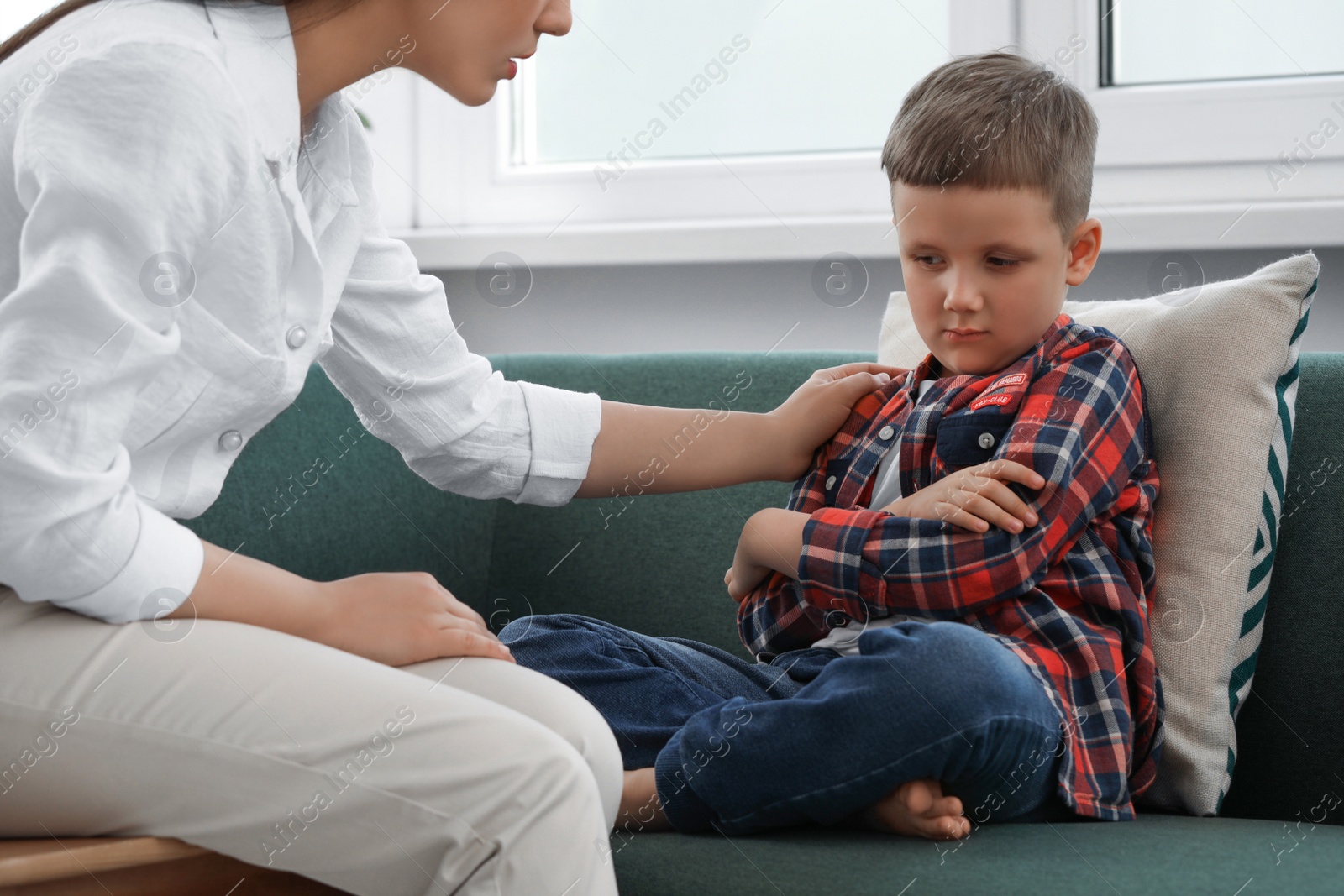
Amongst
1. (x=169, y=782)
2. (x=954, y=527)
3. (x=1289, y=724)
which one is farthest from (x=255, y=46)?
(x=1289, y=724)

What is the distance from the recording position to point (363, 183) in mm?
970

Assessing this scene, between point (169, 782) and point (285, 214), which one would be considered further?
point (285, 214)

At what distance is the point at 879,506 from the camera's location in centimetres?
108

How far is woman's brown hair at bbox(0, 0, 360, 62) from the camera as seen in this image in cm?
79

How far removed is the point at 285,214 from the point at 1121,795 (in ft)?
2.55

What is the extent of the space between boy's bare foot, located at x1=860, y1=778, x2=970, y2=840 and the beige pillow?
25 cm

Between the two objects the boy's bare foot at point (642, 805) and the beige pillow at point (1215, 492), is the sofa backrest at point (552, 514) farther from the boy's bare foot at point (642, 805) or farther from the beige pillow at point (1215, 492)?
the boy's bare foot at point (642, 805)

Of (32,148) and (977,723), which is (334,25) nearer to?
(32,148)

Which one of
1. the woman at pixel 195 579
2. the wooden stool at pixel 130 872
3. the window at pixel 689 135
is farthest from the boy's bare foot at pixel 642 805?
the window at pixel 689 135

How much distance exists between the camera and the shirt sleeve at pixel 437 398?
3.37ft

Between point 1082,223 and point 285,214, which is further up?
point 285,214

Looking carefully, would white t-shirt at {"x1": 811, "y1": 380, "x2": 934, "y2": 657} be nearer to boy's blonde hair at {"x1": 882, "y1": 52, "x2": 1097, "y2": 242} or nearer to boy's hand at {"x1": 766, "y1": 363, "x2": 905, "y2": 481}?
boy's hand at {"x1": 766, "y1": 363, "x2": 905, "y2": 481}

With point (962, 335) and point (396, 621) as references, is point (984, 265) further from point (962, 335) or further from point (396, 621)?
point (396, 621)

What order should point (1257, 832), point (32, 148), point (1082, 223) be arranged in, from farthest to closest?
point (1082, 223)
point (1257, 832)
point (32, 148)
